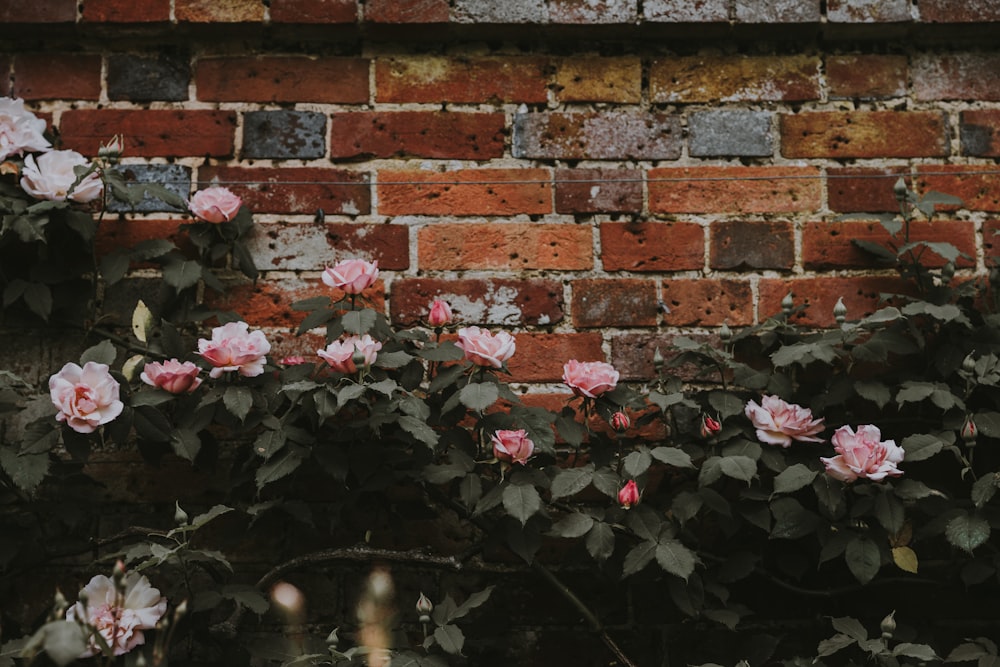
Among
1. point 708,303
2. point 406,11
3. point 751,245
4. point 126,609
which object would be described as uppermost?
point 406,11

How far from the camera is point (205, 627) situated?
141 centimetres

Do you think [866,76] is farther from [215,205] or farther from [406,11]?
[215,205]

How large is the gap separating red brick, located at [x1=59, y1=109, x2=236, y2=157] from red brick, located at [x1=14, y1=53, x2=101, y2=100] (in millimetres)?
40

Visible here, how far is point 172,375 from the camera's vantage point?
138 centimetres

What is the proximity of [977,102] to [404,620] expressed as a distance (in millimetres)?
1360

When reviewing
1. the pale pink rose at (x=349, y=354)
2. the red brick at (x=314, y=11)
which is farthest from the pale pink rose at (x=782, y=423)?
the red brick at (x=314, y=11)

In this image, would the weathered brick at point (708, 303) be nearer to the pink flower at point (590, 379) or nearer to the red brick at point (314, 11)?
the pink flower at point (590, 379)

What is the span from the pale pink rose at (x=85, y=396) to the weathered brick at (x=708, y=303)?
2.96 ft

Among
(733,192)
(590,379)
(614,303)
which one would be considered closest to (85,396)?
(590,379)

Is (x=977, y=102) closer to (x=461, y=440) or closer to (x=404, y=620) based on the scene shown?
(x=461, y=440)

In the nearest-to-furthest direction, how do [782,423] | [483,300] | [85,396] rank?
[85,396]
[782,423]
[483,300]

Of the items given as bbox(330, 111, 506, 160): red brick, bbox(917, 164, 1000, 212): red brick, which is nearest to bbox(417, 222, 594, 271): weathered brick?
bbox(330, 111, 506, 160): red brick

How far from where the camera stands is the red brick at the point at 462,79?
5.38 ft

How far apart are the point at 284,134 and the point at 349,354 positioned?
498mm
